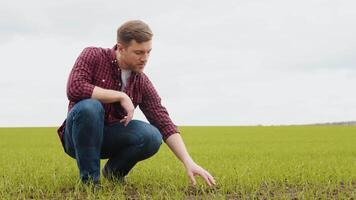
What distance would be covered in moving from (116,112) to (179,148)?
2.09 ft

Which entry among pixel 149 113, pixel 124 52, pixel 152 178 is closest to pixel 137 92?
pixel 149 113

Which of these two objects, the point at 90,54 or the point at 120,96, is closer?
the point at 120,96

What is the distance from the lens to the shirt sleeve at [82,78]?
406 centimetres

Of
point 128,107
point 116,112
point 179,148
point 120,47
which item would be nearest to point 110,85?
point 116,112

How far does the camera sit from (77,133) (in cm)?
408

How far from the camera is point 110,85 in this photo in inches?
171

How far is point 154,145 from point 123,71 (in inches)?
26.0

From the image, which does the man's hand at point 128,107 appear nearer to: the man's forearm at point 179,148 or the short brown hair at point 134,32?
the short brown hair at point 134,32

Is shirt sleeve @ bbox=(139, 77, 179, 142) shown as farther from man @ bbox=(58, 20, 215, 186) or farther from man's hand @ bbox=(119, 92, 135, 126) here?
man's hand @ bbox=(119, 92, 135, 126)

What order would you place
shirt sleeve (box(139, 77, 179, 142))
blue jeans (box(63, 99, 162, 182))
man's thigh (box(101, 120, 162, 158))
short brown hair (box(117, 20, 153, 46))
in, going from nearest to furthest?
1. short brown hair (box(117, 20, 153, 46))
2. blue jeans (box(63, 99, 162, 182))
3. man's thigh (box(101, 120, 162, 158))
4. shirt sleeve (box(139, 77, 179, 142))

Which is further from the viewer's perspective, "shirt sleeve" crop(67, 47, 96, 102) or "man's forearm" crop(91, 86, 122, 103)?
"shirt sleeve" crop(67, 47, 96, 102)

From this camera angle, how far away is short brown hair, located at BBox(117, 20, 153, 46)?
3.90 metres

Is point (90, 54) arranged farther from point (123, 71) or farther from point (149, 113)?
point (149, 113)

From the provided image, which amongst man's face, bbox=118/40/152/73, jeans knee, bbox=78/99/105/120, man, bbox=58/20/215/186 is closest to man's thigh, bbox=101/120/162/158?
man, bbox=58/20/215/186
